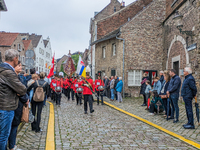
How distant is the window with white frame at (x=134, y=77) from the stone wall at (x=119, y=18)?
25.1 feet

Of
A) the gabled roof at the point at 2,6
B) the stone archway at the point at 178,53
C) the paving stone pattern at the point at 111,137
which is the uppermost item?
the gabled roof at the point at 2,6

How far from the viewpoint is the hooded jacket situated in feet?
10.9

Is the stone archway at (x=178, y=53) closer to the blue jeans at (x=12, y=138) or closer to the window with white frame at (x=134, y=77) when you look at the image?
the window with white frame at (x=134, y=77)

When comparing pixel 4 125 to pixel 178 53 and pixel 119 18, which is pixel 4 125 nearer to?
pixel 178 53

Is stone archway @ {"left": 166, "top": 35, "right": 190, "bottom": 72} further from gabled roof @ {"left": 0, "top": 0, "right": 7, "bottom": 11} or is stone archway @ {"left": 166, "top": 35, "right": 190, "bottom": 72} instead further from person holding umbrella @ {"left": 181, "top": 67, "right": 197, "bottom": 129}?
gabled roof @ {"left": 0, "top": 0, "right": 7, "bottom": 11}

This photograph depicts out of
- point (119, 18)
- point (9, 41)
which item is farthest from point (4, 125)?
point (9, 41)

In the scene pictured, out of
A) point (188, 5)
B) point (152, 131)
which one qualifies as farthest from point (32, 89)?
point (188, 5)

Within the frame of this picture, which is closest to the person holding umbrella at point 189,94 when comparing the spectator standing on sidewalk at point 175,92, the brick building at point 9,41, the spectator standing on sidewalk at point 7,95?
the spectator standing on sidewalk at point 175,92

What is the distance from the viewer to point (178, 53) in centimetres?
1370

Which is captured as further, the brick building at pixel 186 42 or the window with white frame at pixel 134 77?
the window with white frame at pixel 134 77

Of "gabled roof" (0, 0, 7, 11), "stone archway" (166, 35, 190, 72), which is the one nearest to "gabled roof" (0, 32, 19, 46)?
"gabled roof" (0, 0, 7, 11)

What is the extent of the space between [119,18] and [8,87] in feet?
72.6

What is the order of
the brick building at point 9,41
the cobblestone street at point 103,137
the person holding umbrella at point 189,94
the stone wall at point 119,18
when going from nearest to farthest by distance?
1. the cobblestone street at point 103,137
2. the person holding umbrella at point 189,94
3. the stone wall at point 119,18
4. the brick building at point 9,41

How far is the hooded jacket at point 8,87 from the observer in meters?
3.33
